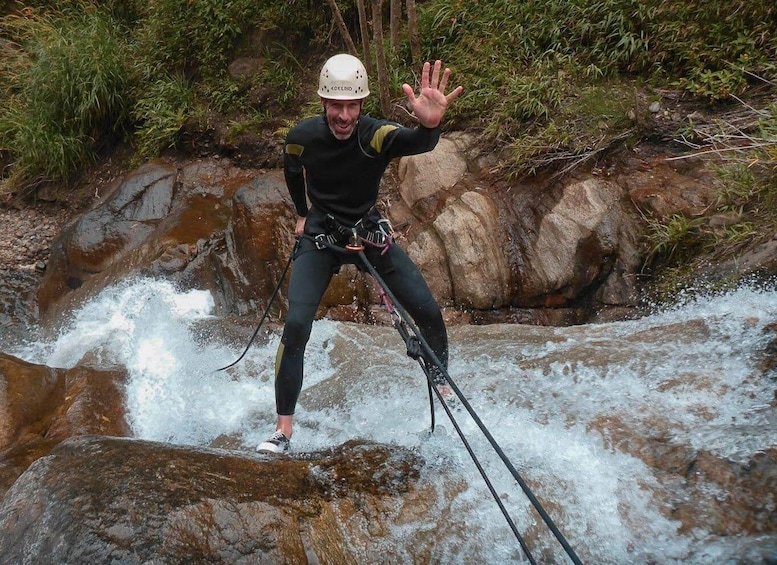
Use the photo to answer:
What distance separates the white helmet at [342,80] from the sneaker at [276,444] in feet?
5.97

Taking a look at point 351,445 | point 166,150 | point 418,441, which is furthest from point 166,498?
A: point 166,150

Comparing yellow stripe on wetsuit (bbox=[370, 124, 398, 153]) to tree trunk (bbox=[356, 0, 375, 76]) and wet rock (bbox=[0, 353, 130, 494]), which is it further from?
tree trunk (bbox=[356, 0, 375, 76])

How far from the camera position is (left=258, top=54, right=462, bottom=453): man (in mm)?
3189

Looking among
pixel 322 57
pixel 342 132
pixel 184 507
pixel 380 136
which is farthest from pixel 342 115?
pixel 322 57

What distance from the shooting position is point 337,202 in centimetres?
354

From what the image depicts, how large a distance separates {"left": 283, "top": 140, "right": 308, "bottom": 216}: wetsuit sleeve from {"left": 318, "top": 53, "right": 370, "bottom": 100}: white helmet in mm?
423

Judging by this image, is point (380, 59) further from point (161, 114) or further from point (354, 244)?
point (354, 244)

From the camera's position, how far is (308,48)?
8.88 meters

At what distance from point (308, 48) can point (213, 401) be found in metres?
5.98

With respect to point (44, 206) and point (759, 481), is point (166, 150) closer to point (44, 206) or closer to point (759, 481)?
point (44, 206)

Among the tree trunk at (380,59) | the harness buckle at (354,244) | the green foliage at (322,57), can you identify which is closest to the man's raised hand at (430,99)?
the harness buckle at (354,244)

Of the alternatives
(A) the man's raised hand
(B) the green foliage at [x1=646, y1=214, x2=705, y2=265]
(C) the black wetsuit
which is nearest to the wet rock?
(C) the black wetsuit

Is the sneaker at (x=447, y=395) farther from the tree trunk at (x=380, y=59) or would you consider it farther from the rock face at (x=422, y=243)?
the tree trunk at (x=380, y=59)

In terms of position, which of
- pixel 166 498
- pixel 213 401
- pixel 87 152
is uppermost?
pixel 87 152
